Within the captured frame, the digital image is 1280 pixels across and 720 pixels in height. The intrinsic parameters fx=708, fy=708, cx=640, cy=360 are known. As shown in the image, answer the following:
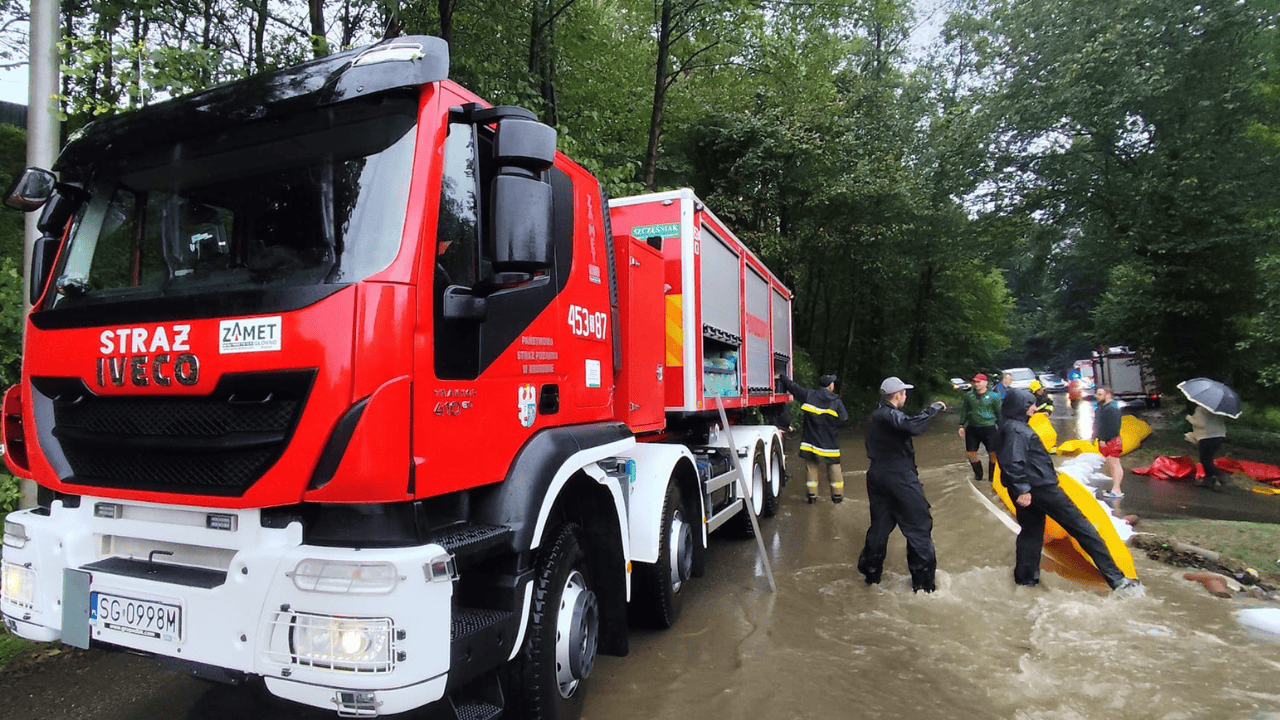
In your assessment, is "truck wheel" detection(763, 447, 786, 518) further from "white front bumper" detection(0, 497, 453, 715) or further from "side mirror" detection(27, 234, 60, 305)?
"side mirror" detection(27, 234, 60, 305)

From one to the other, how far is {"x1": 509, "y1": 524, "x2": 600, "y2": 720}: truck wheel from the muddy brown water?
486mm

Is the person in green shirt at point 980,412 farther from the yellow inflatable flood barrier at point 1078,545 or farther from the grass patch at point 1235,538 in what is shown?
the yellow inflatable flood barrier at point 1078,545

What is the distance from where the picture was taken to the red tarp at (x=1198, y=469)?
1082 centimetres

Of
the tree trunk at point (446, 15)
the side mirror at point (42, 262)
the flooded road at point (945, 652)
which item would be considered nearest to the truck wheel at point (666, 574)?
the flooded road at point (945, 652)

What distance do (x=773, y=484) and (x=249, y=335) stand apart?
7.50 meters

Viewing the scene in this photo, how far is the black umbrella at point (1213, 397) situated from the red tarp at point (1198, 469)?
1.28 meters

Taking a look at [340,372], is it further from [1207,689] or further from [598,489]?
[1207,689]

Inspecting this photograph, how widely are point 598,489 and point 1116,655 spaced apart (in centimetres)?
338

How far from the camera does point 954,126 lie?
19328 mm

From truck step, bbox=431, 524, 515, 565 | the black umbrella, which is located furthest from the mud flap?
the black umbrella

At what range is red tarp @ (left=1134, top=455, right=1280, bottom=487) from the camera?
10820mm

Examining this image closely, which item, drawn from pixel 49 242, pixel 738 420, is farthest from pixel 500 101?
pixel 49 242

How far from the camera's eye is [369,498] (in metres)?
2.29

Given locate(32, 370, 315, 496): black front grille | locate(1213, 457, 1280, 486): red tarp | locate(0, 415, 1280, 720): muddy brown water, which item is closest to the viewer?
locate(32, 370, 315, 496): black front grille
